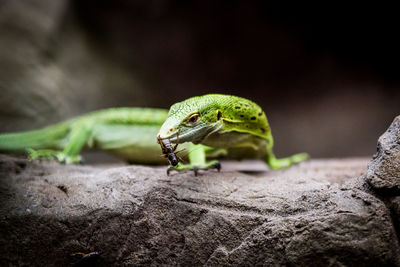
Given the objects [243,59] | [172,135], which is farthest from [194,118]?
[243,59]

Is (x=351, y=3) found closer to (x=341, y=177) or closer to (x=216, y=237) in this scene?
(x=341, y=177)

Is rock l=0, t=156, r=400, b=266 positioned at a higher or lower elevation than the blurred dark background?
lower

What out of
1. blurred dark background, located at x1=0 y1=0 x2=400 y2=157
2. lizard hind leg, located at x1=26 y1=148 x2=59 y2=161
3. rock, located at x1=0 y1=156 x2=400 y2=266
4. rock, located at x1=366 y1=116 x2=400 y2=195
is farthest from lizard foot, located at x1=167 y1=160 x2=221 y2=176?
blurred dark background, located at x1=0 y1=0 x2=400 y2=157

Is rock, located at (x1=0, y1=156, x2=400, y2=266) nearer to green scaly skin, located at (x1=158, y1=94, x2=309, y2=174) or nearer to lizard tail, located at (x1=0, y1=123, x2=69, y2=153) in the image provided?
green scaly skin, located at (x1=158, y1=94, x2=309, y2=174)

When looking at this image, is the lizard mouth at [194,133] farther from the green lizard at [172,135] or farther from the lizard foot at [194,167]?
the lizard foot at [194,167]

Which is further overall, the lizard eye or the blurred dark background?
the blurred dark background

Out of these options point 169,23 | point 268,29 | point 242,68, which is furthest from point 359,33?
point 169,23
